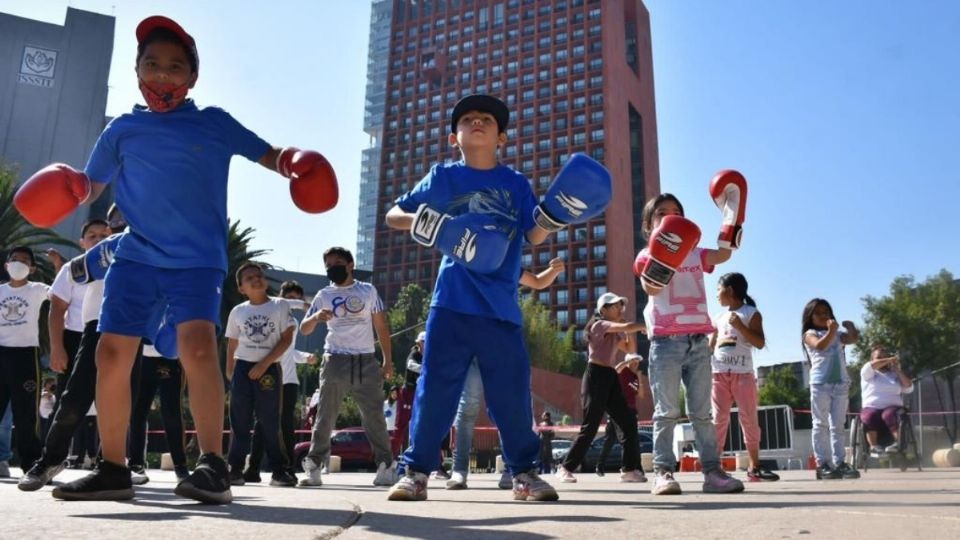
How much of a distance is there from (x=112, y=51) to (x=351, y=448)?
49038mm

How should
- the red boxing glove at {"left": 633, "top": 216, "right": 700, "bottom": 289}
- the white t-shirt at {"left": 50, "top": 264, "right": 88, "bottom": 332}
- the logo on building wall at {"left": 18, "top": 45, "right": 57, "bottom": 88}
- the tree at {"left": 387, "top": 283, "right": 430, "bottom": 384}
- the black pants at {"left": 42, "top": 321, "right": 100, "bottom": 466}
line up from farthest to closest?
the tree at {"left": 387, "top": 283, "right": 430, "bottom": 384} → the logo on building wall at {"left": 18, "top": 45, "right": 57, "bottom": 88} → the white t-shirt at {"left": 50, "top": 264, "right": 88, "bottom": 332} → the black pants at {"left": 42, "top": 321, "right": 100, "bottom": 466} → the red boxing glove at {"left": 633, "top": 216, "right": 700, "bottom": 289}

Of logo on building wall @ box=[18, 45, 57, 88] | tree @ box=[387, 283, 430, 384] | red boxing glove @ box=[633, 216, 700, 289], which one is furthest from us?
tree @ box=[387, 283, 430, 384]

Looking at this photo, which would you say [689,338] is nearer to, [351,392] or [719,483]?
[719,483]

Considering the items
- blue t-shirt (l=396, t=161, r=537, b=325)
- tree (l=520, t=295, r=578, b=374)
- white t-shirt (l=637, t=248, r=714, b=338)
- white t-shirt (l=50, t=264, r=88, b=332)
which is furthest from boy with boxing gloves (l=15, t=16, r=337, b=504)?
tree (l=520, t=295, r=578, b=374)

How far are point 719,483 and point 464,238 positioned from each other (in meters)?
2.35

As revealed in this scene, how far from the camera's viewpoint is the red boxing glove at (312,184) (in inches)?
132

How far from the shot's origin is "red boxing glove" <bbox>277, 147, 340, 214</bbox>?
3365 millimetres

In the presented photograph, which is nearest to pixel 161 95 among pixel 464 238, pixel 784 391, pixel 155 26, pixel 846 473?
pixel 155 26

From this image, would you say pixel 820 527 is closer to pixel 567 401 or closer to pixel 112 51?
pixel 567 401

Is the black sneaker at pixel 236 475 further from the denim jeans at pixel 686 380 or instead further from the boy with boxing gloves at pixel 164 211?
the denim jeans at pixel 686 380

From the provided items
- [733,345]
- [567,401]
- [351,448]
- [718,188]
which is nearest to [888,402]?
[733,345]

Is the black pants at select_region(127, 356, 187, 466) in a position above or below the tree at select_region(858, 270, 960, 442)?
below

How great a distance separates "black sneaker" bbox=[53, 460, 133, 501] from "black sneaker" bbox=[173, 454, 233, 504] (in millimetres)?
Answer: 430

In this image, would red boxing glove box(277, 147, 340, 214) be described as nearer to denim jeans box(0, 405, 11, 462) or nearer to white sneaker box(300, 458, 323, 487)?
white sneaker box(300, 458, 323, 487)
